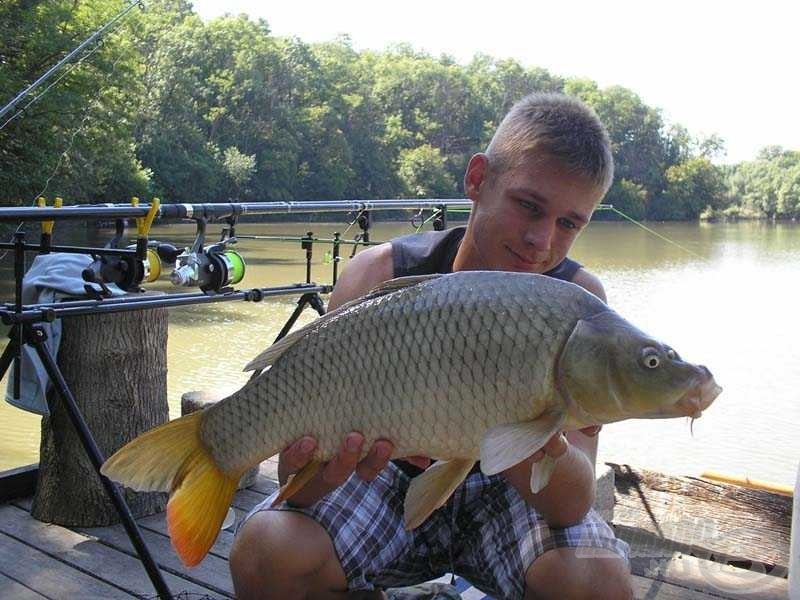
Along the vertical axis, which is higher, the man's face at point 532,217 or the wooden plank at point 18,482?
the man's face at point 532,217

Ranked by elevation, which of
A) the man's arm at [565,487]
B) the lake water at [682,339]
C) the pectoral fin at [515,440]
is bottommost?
the lake water at [682,339]

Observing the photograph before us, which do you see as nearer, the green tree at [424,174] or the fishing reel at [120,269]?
Answer: the fishing reel at [120,269]

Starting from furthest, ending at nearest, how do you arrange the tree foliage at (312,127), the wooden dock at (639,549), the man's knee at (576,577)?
the tree foliage at (312,127) < the wooden dock at (639,549) < the man's knee at (576,577)

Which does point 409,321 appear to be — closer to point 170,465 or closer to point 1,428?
point 170,465

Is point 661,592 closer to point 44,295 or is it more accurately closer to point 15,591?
point 15,591

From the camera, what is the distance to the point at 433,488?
49.3 inches

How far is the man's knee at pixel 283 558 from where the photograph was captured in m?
1.42

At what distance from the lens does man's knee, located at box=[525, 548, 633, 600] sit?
1.42 metres

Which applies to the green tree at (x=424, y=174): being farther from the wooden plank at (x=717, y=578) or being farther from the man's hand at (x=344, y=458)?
the man's hand at (x=344, y=458)

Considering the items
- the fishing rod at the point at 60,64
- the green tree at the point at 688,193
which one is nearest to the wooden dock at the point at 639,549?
the fishing rod at the point at 60,64

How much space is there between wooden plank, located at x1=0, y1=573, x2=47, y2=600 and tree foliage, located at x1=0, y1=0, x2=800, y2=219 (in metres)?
18.9

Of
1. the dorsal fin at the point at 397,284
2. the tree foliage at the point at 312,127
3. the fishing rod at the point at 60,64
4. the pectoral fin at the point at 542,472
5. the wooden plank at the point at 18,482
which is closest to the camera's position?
the pectoral fin at the point at 542,472

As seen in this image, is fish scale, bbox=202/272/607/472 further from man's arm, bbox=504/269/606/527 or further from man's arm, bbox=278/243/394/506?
man's arm, bbox=504/269/606/527

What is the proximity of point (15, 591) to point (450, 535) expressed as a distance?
111 cm
